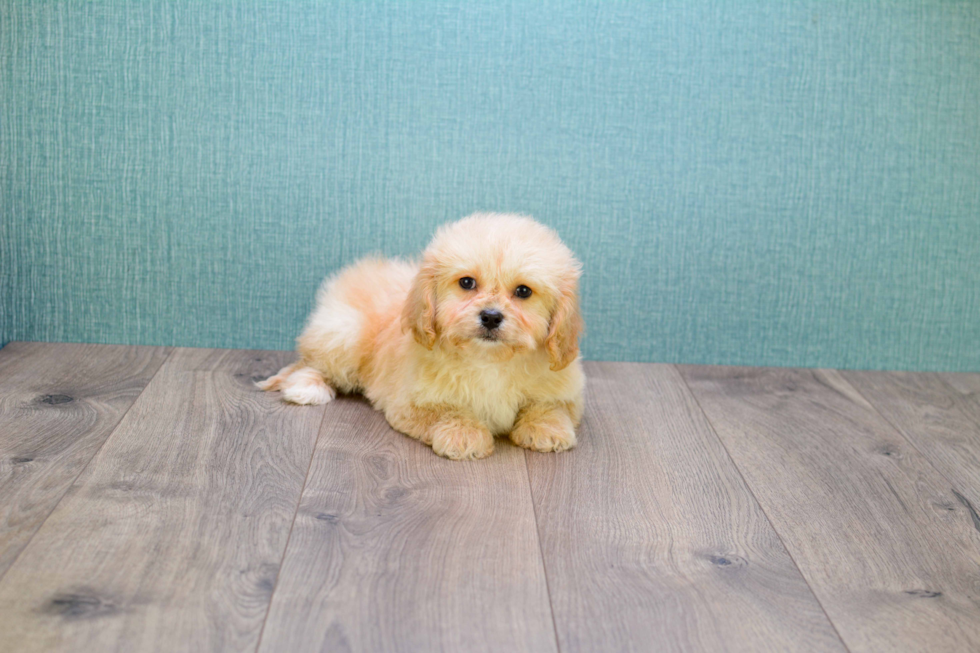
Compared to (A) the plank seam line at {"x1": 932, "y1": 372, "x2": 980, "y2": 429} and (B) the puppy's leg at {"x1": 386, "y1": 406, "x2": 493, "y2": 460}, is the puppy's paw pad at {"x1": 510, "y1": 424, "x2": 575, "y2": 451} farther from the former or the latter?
(A) the plank seam line at {"x1": 932, "y1": 372, "x2": 980, "y2": 429}

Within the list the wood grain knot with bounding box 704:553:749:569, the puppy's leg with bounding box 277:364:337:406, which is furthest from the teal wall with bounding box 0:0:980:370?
the wood grain knot with bounding box 704:553:749:569

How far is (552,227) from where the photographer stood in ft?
8.85

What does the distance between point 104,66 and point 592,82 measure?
4.51 feet

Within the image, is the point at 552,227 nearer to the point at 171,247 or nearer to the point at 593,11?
the point at 593,11

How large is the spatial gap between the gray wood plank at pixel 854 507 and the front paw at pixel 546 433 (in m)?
0.41

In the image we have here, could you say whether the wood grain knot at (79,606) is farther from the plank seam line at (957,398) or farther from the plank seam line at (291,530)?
the plank seam line at (957,398)

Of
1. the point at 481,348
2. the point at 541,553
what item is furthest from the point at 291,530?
the point at 481,348

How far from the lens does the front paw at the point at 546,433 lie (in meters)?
2.12

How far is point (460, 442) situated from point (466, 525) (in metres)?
0.33

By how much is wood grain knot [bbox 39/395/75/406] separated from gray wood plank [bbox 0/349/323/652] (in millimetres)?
171

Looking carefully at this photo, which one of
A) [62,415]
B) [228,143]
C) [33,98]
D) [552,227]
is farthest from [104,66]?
[552,227]

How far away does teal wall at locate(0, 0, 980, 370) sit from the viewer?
255 centimetres

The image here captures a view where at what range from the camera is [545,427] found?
2129mm

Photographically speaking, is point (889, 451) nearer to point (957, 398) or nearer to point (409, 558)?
point (957, 398)
